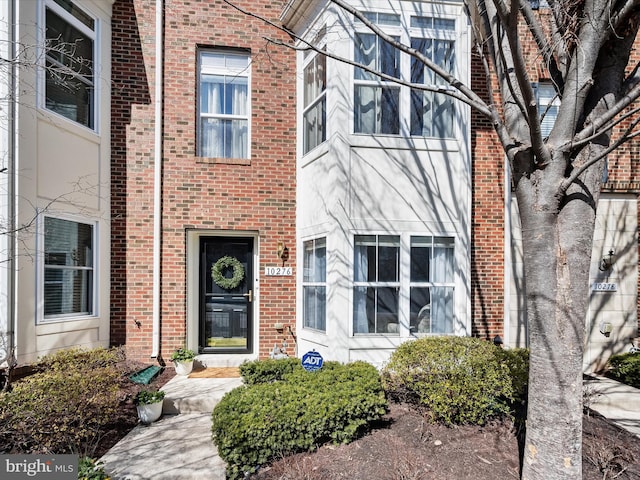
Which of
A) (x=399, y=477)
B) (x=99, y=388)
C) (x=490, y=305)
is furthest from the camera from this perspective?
(x=490, y=305)

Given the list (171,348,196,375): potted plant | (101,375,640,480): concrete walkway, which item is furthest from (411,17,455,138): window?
(171,348,196,375): potted plant

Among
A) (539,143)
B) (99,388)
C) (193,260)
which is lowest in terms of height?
(99,388)

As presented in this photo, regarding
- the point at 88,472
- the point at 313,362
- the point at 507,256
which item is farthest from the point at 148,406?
the point at 507,256

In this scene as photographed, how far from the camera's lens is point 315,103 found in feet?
23.7

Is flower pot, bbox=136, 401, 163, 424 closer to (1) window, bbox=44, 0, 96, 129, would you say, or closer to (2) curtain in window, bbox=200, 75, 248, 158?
(2) curtain in window, bbox=200, 75, 248, 158

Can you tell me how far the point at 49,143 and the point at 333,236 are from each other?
4340 mm

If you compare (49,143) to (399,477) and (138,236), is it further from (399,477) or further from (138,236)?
(399,477)

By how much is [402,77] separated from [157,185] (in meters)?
4.47

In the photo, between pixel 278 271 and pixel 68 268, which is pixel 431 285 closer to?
pixel 278 271

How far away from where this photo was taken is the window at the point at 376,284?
21.2 ft

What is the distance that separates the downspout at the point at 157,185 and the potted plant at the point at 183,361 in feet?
1.69

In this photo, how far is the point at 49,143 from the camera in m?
6.23

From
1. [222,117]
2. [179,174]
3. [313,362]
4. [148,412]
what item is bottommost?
[148,412]

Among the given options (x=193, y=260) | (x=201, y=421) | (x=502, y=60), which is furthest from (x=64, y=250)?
(x=502, y=60)
